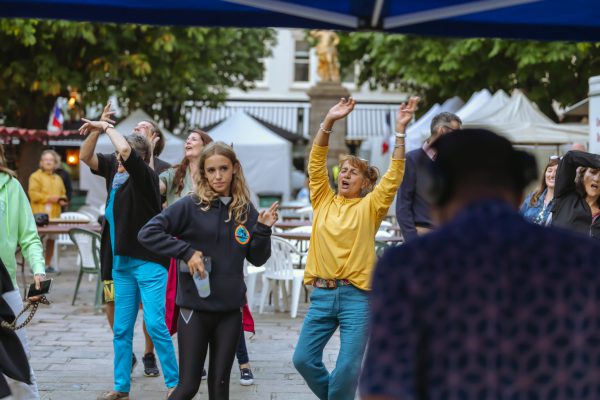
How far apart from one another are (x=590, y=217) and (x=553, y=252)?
476cm

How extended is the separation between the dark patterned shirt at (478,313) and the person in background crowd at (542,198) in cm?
550

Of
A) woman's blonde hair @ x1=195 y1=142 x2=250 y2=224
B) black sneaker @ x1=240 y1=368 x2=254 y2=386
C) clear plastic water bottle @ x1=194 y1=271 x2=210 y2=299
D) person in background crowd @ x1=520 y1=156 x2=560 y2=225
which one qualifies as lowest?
black sneaker @ x1=240 y1=368 x2=254 y2=386

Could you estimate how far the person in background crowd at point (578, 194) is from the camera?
273 inches

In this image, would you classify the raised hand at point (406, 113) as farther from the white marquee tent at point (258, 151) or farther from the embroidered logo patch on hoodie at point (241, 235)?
the white marquee tent at point (258, 151)

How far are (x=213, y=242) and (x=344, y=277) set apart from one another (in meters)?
0.83


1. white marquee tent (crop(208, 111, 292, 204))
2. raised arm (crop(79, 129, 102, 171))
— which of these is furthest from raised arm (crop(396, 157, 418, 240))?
white marquee tent (crop(208, 111, 292, 204))

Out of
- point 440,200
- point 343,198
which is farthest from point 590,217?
point 440,200

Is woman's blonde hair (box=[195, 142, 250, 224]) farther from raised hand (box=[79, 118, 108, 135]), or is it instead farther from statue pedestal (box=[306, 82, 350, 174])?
statue pedestal (box=[306, 82, 350, 174])

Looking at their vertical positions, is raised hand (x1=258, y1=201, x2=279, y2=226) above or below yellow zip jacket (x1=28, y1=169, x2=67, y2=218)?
above

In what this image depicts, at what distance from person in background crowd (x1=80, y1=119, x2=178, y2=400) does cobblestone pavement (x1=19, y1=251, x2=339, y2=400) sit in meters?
0.52

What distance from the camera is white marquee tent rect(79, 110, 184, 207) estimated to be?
80.6 feet

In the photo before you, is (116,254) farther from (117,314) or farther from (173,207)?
(173,207)

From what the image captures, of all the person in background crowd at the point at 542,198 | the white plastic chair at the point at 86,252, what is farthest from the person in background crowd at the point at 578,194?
the white plastic chair at the point at 86,252

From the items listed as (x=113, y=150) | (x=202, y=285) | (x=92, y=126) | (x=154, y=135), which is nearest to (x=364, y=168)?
(x=202, y=285)
